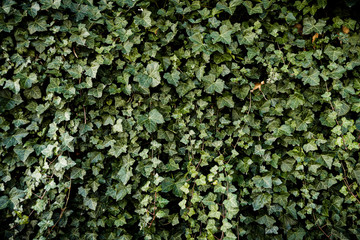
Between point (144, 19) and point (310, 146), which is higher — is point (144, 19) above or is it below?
above

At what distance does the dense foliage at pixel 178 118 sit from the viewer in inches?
71.1

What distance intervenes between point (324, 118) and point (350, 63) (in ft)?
1.58

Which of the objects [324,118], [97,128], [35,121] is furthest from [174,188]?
[324,118]

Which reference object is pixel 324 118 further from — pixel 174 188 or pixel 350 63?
pixel 174 188

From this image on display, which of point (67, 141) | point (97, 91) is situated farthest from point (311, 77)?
point (67, 141)

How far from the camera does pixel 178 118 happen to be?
1.92m

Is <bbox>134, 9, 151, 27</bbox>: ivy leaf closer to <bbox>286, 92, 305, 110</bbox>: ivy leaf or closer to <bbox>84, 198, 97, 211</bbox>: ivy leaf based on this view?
<bbox>286, 92, 305, 110</bbox>: ivy leaf

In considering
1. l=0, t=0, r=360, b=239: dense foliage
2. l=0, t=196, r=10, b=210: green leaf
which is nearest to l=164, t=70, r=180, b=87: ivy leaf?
l=0, t=0, r=360, b=239: dense foliage

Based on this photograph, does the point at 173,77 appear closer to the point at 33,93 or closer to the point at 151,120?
the point at 151,120

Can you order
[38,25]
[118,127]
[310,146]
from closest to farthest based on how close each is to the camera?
[38,25] → [118,127] → [310,146]

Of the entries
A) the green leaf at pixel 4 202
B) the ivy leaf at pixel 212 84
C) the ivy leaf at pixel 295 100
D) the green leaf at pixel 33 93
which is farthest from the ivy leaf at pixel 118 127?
the ivy leaf at pixel 295 100

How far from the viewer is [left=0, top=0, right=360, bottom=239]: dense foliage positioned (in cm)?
181

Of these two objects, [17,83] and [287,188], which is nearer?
[17,83]

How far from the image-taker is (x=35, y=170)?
189 centimetres
